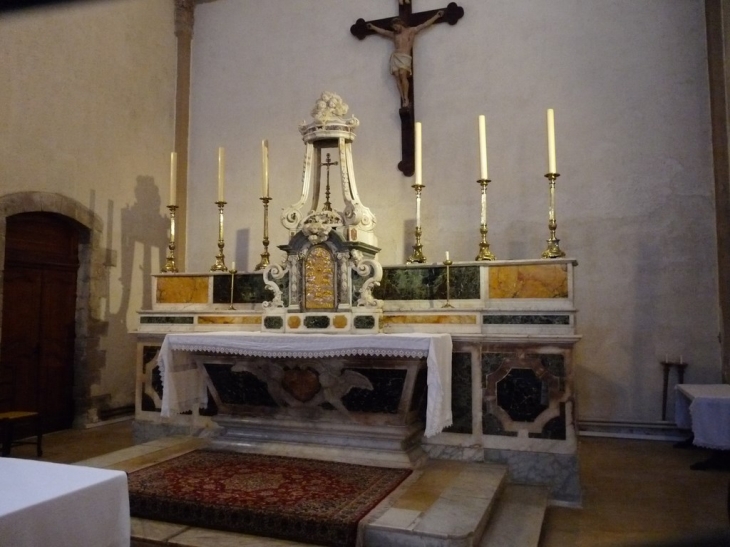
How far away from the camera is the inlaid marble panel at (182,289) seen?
5562 millimetres

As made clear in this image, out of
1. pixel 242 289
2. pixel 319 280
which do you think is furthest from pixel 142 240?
pixel 319 280

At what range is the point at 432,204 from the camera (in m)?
7.01

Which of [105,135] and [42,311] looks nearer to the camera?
[42,311]

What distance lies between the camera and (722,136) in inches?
229

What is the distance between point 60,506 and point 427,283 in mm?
3475

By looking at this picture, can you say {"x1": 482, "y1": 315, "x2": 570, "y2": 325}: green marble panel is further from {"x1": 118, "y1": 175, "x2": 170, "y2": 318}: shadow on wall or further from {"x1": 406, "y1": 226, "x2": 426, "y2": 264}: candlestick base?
{"x1": 118, "y1": 175, "x2": 170, "y2": 318}: shadow on wall

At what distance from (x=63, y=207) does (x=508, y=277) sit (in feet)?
14.8

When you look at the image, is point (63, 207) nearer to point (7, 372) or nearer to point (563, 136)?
point (7, 372)

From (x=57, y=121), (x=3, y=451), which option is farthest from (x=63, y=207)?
(x=3, y=451)

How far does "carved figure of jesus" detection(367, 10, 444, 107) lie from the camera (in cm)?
697

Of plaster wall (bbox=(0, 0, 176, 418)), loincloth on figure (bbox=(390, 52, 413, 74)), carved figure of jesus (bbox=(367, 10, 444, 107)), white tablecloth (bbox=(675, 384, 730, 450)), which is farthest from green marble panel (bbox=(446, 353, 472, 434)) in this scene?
loincloth on figure (bbox=(390, 52, 413, 74))

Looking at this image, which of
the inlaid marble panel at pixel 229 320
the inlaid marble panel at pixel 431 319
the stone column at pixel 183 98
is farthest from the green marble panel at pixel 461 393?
the stone column at pixel 183 98

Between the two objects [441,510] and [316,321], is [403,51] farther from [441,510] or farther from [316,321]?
[441,510]

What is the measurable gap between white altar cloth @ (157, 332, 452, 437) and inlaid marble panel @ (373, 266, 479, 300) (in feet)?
1.58
